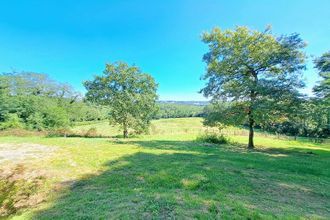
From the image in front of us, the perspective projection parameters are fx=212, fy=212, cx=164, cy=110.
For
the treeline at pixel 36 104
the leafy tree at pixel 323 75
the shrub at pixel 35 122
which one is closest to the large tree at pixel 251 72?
the leafy tree at pixel 323 75

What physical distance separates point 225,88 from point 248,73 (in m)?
2.11

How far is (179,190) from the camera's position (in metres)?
6.02

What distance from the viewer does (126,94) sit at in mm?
23688

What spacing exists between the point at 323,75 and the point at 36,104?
3857 cm

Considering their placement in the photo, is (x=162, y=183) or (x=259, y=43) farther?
(x=259, y=43)

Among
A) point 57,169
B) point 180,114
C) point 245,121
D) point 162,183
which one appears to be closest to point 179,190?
point 162,183

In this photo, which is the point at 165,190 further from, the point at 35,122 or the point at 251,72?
the point at 35,122

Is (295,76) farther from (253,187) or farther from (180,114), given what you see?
(180,114)

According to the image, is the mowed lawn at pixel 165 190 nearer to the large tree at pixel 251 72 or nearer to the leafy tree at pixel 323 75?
the large tree at pixel 251 72

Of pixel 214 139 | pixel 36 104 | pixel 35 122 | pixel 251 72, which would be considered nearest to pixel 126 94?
pixel 214 139

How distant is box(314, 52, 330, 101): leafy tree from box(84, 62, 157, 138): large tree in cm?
1585

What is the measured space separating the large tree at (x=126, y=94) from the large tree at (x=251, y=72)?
9.11 meters

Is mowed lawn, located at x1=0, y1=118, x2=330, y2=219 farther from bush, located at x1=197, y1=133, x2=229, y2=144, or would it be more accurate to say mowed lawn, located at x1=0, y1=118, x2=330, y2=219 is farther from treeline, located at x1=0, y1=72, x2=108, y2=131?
treeline, located at x1=0, y1=72, x2=108, y2=131

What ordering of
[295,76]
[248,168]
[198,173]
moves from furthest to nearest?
[295,76] < [248,168] < [198,173]
